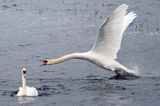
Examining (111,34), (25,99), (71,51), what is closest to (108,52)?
(111,34)

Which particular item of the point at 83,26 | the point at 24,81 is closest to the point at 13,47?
the point at 83,26

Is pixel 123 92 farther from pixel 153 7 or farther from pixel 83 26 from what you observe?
pixel 153 7

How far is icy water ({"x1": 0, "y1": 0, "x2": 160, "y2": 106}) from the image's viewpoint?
18.3 metres

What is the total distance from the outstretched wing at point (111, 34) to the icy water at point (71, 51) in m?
0.76

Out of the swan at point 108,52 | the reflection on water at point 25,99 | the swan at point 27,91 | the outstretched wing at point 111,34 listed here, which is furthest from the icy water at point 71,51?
the outstretched wing at point 111,34

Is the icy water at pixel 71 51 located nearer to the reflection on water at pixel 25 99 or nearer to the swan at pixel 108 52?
the reflection on water at pixel 25 99

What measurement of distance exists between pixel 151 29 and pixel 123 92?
8.84m

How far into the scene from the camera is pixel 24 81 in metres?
19.0

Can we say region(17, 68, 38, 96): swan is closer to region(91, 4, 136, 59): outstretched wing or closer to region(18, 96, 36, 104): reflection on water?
region(18, 96, 36, 104): reflection on water

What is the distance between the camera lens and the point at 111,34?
20172 mm

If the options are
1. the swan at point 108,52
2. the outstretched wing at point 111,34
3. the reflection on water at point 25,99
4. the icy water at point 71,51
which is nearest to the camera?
the reflection on water at point 25,99

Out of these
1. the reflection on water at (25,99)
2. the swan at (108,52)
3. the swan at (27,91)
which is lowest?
the reflection on water at (25,99)

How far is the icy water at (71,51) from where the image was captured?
18.3m

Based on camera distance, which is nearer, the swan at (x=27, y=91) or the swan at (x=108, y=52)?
the swan at (x=27, y=91)
